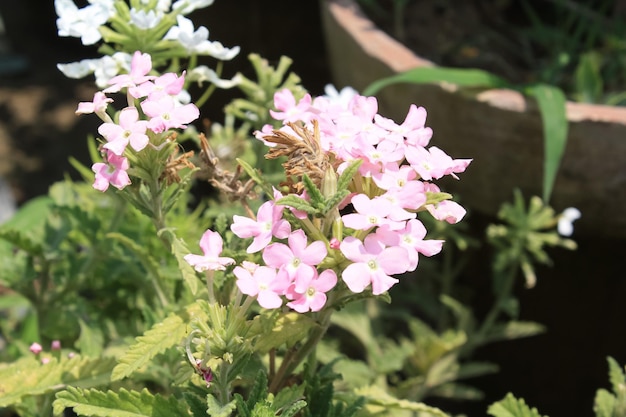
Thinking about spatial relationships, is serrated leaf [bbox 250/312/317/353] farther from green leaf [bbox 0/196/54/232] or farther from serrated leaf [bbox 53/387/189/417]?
green leaf [bbox 0/196/54/232]

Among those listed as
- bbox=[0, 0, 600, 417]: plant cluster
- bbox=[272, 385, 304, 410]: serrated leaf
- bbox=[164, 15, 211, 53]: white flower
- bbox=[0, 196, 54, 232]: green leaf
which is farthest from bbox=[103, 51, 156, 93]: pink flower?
bbox=[0, 196, 54, 232]: green leaf

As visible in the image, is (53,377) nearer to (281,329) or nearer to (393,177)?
(281,329)

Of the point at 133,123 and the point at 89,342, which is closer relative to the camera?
the point at 133,123

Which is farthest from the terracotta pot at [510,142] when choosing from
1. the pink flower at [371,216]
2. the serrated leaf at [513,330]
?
the pink flower at [371,216]

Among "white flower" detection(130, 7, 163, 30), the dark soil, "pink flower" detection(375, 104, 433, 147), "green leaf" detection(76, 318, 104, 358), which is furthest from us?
the dark soil

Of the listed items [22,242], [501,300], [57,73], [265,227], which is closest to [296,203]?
[265,227]

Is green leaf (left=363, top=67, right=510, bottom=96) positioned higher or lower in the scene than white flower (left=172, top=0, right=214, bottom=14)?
lower

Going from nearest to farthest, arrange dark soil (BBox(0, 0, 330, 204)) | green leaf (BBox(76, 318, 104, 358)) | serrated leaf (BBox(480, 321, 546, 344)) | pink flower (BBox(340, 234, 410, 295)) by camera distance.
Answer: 1. pink flower (BBox(340, 234, 410, 295))
2. green leaf (BBox(76, 318, 104, 358))
3. serrated leaf (BBox(480, 321, 546, 344))
4. dark soil (BBox(0, 0, 330, 204))

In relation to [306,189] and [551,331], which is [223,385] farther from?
[551,331]
